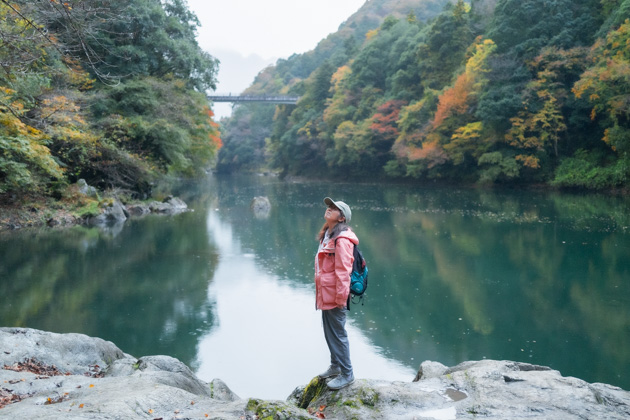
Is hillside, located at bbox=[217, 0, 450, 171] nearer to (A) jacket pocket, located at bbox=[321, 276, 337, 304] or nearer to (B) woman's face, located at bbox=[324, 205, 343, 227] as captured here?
(B) woman's face, located at bbox=[324, 205, 343, 227]

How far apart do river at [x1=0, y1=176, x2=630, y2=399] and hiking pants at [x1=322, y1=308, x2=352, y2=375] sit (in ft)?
6.57

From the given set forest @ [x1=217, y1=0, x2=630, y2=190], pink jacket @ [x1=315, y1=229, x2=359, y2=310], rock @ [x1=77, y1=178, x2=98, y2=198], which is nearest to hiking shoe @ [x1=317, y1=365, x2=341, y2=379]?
pink jacket @ [x1=315, y1=229, x2=359, y2=310]

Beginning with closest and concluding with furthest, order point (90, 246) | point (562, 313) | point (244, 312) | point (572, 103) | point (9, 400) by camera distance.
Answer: point (9, 400), point (562, 313), point (244, 312), point (90, 246), point (572, 103)

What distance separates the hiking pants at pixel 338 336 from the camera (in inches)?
155

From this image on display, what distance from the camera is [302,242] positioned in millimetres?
14719

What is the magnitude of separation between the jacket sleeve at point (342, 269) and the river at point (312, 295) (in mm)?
2452

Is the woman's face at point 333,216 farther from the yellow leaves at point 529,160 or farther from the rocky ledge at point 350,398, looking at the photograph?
the yellow leaves at point 529,160

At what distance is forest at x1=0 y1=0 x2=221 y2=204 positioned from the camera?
1416cm

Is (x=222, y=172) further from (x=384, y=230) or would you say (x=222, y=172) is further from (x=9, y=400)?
(x=9, y=400)

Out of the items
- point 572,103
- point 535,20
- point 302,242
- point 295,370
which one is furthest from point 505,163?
point 295,370

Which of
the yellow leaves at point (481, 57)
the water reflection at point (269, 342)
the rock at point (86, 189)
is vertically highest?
the yellow leaves at point (481, 57)

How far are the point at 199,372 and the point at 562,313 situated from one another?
216 inches

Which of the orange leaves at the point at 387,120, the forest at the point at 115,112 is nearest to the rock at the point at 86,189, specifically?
the forest at the point at 115,112

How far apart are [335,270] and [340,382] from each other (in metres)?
0.89
